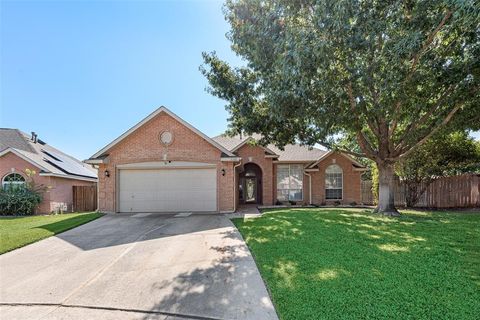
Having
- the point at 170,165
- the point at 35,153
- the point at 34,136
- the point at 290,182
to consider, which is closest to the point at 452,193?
the point at 290,182

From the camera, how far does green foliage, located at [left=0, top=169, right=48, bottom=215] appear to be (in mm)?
15164

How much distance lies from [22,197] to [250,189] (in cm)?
1556

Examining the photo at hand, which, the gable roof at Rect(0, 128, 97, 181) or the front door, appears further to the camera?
the front door

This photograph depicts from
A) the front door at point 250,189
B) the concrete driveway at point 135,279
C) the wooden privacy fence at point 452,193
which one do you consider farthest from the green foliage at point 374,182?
the concrete driveway at point 135,279

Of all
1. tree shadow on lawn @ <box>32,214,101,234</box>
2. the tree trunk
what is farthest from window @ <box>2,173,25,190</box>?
the tree trunk

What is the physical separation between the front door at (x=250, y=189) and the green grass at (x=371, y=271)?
527 inches

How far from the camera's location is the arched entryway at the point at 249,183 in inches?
818

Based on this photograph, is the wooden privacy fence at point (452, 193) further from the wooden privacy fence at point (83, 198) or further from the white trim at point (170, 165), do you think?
the wooden privacy fence at point (83, 198)

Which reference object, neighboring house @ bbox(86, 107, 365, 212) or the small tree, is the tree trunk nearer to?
the small tree

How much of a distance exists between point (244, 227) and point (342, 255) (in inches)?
173

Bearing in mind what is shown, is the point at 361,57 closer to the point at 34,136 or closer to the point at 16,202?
the point at 16,202

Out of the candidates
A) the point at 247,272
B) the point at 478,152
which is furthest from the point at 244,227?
the point at 478,152

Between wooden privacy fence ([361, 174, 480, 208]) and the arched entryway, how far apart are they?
1020 cm

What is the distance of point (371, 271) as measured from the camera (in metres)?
4.78
